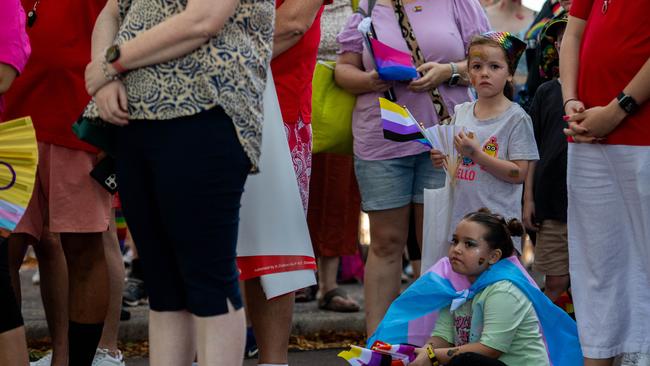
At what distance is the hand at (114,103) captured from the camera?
3254mm

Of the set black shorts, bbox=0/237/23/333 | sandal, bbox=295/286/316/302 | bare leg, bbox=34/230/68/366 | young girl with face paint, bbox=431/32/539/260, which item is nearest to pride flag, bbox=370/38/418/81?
young girl with face paint, bbox=431/32/539/260

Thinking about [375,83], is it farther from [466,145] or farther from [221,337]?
[221,337]

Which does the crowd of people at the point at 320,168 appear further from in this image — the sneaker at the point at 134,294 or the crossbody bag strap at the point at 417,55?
the sneaker at the point at 134,294

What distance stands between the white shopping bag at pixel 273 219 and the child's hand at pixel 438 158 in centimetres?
88

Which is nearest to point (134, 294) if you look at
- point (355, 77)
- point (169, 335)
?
point (355, 77)

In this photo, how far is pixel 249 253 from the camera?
4145 millimetres

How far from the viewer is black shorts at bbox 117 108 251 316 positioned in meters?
3.23

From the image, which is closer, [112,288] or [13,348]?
[13,348]

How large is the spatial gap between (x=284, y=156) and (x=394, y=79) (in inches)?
47.5

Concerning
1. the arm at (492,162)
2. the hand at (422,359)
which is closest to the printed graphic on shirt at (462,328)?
the hand at (422,359)

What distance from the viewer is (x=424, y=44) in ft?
17.1

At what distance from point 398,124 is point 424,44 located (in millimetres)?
626

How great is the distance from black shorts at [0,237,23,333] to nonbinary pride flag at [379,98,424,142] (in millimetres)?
1709

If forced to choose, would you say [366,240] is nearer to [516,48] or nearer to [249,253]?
[516,48]
